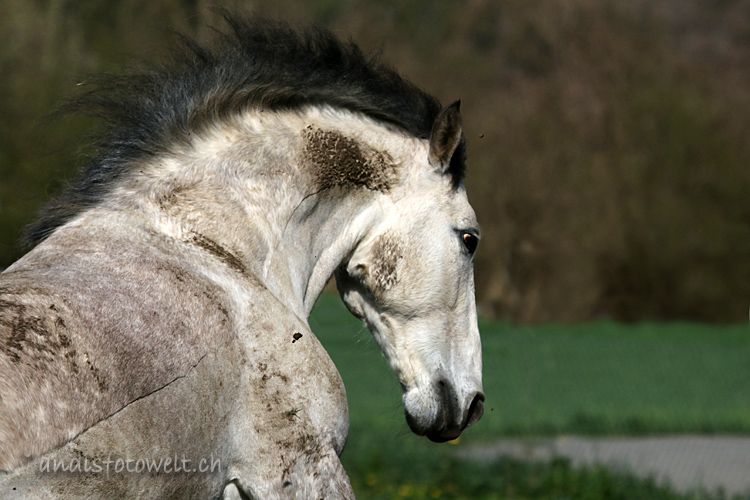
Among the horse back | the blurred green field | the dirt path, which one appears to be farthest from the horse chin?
the dirt path

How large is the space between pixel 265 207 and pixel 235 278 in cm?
31

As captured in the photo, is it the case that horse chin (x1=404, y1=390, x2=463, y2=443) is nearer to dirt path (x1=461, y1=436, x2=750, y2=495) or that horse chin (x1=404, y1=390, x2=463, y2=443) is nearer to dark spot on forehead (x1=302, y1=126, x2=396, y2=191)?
dark spot on forehead (x1=302, y1=126, x2=396, y2=191)

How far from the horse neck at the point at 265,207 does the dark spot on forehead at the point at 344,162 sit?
0.03 m

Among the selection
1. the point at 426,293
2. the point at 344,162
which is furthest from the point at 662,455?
the point at 344,162

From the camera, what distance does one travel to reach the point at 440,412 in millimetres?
2689

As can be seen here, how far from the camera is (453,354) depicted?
2736 millimetres

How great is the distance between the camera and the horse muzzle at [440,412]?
8.82 ft

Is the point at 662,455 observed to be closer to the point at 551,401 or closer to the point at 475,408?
the point at 551,401

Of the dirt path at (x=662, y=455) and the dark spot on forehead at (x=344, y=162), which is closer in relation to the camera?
the dark spot on forehead at (x=344, y=162)

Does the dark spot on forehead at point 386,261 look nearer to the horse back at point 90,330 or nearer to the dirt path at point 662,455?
the horse back at point 90,330

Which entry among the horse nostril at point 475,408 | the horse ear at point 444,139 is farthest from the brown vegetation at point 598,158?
the horse ear at point 444,139

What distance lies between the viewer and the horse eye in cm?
275

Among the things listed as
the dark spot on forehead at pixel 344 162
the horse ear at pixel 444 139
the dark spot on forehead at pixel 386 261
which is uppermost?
the horse ear at pixel 444 139

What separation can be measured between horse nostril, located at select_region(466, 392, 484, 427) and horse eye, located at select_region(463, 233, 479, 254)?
1.59 ft
